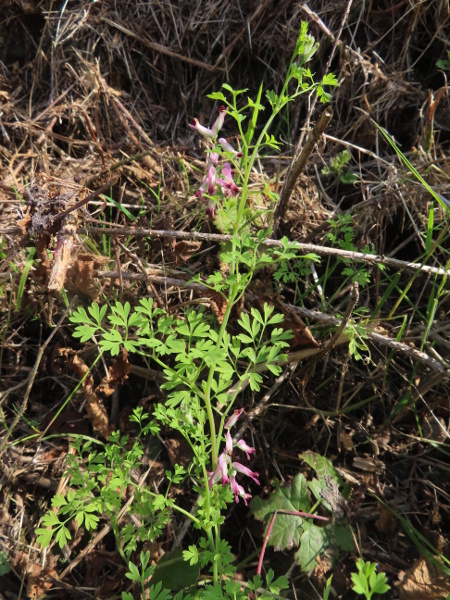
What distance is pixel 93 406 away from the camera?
93.6 inches

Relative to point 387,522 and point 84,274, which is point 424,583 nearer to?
point 387,522

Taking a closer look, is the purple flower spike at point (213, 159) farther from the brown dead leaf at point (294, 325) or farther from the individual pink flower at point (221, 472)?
the individual pink flower at point (221, 472)

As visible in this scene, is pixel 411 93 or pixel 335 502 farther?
pixel 411 93

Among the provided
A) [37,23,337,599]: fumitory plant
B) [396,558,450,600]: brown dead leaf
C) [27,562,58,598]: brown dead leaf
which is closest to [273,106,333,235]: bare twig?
[37,23,337,599]: fumitory plant

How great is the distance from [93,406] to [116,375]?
0.20 meters

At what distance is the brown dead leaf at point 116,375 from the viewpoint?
2311 mm

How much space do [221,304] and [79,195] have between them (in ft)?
2.85

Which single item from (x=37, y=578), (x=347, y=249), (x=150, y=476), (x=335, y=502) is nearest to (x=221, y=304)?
(x=347, y=249)

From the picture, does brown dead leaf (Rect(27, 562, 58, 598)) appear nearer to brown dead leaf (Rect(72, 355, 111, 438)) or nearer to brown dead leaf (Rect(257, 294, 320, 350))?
brown dead leaf (Rect(72, 355, 111, 438))

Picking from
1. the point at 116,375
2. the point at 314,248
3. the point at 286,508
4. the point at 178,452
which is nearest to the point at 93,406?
the point at 116,375

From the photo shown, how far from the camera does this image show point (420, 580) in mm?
2121

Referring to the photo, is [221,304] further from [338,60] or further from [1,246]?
[338,60]

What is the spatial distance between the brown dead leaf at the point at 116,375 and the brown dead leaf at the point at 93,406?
6 centimetres

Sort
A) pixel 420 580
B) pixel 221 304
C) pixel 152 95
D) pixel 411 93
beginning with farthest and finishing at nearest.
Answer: pixel 152 95 < pixel 411 93 < pixel 221 304 < pixel 420 580
